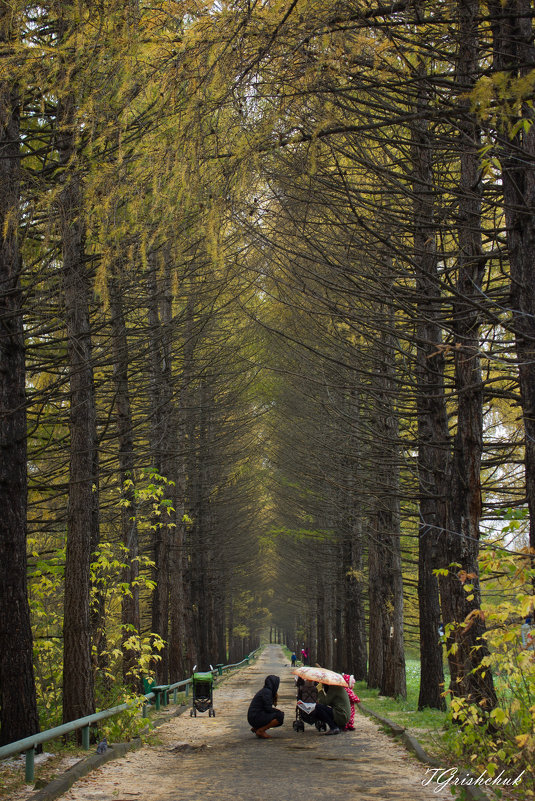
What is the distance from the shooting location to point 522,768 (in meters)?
6.21

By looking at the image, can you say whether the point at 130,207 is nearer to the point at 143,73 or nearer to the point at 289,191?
the point at 143,73

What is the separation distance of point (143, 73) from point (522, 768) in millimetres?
6884

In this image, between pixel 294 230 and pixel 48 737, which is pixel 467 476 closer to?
pixel 294 230

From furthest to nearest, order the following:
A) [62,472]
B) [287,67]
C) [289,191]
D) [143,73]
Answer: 1. [62,472]
2. [289,191]
3. [143,73]
4. [287,67]

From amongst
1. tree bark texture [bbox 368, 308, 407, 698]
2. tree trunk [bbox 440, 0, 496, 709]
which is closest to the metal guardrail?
tree trunk [bbox 440, 0, 496, 709]

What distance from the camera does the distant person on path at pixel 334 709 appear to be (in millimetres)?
12763

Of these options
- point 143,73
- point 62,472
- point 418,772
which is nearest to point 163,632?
point 62,472

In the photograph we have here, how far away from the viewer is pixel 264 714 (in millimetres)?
12047

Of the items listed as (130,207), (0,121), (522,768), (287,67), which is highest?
(0,121)

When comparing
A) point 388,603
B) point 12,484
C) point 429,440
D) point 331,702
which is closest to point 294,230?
point 429,440

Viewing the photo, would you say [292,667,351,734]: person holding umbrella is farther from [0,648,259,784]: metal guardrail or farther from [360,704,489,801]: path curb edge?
[0,648,259,784]: metal guardrail

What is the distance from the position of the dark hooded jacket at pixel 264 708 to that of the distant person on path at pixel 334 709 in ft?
3.03

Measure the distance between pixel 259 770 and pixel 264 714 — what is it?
3.65 m

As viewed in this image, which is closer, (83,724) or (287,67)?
(287,67)
